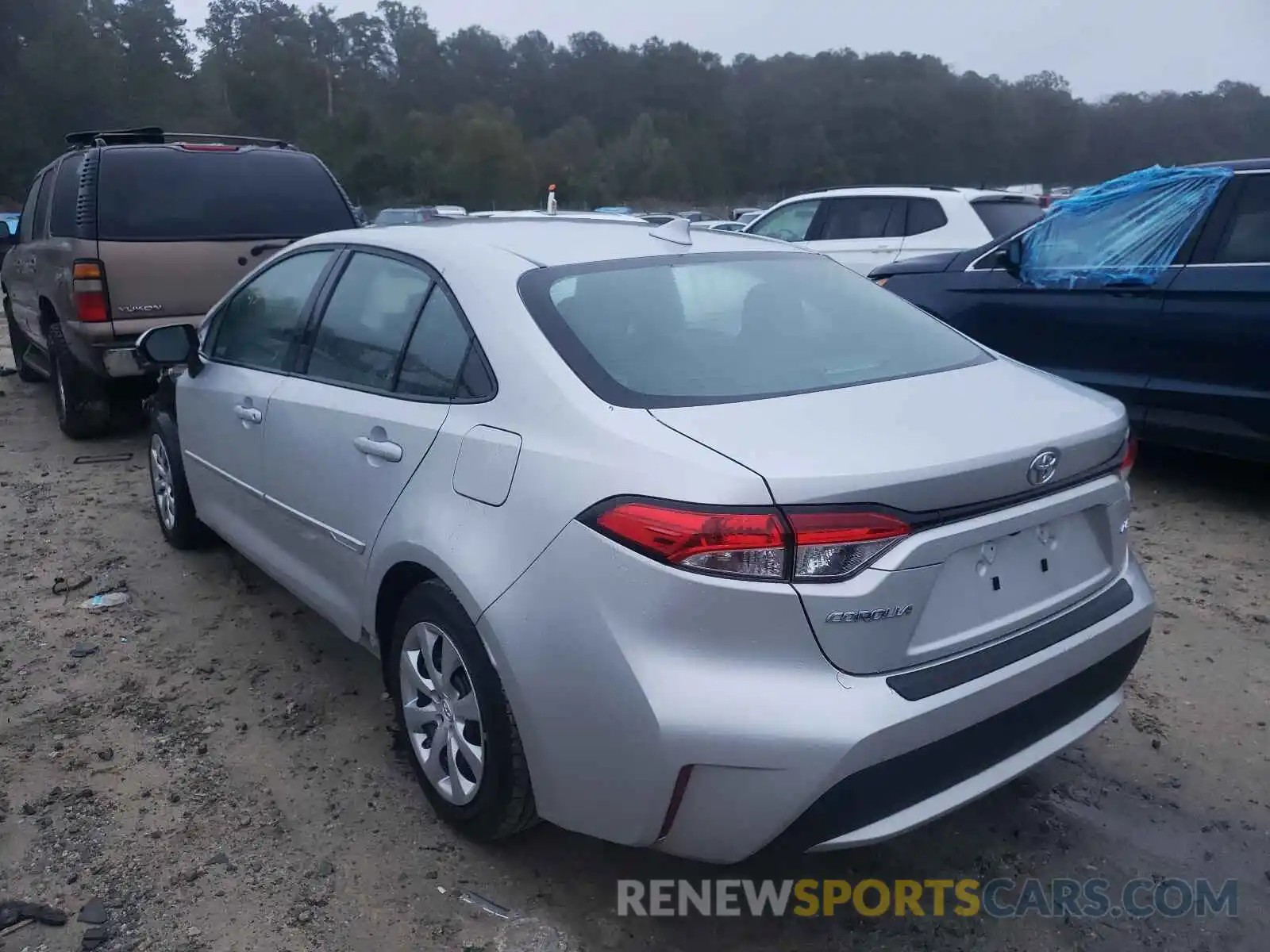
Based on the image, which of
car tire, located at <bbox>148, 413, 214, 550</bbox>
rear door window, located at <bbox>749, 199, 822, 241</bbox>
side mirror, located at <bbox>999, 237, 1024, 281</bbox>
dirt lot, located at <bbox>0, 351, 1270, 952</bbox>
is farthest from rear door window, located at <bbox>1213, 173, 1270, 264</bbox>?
car tire, located at <bbox>148, 413, 214, 550</bbox>

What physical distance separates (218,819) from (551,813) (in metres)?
1.12

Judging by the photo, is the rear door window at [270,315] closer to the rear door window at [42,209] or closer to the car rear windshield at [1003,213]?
the rear door window at [42,209]

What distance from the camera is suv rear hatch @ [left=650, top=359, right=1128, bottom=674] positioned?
2.06 m

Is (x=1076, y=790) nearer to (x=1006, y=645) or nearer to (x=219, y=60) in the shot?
(x=1006, y=645)

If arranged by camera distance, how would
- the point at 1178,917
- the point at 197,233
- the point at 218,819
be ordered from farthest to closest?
the point at 197,233
the point at 218,819
the point at 1178,917

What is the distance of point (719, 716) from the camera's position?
2.05 m

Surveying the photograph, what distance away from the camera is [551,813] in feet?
7.86

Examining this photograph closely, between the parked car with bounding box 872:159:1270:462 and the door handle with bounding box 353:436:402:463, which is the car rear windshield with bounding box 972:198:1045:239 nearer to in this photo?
the parked car with bounding box 872:159:1270:462

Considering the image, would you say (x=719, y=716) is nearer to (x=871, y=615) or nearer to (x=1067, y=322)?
(x=871, y=615)

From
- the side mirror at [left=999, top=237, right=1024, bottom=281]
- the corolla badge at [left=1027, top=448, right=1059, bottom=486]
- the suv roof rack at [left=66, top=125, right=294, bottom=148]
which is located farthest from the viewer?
the suv roof rack at [left=66, top=125, right=294, bottom=148]

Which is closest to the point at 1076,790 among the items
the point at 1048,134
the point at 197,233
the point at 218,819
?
the point at 218,819

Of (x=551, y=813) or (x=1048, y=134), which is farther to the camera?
(x=1048, y=134)

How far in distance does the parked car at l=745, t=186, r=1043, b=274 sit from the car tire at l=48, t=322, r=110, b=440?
221 inches

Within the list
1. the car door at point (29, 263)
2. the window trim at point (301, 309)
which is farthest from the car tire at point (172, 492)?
the car door at point (29, 263)
